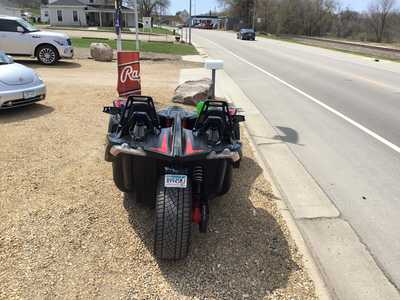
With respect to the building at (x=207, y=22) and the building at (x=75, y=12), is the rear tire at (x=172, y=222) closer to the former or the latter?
the building at (x=75, y=12)

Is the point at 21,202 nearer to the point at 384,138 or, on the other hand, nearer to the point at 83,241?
the point at 83,241

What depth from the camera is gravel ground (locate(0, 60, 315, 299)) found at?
295cm

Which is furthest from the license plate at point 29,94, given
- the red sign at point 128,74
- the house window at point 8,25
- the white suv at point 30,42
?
the house window at point 8,25

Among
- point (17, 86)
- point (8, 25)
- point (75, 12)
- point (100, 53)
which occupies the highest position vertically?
point (75, 12)

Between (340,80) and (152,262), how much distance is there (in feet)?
43.7

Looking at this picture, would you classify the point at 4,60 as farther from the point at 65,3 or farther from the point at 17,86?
the point at 65,3

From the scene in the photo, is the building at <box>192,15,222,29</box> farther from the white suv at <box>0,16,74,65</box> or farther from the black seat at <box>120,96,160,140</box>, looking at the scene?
the black seat at <box>120,96,160,140</box>

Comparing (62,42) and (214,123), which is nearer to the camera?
(214,123)

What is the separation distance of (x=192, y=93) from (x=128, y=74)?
202 cm

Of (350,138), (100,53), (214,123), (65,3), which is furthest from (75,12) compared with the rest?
(214,123)

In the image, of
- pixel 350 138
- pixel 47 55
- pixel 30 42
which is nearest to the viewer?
pixel 350 138

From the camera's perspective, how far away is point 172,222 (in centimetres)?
301

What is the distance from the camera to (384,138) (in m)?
7.05

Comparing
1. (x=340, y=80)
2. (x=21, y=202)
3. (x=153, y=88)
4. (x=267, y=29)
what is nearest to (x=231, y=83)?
(x=153, y=88)
